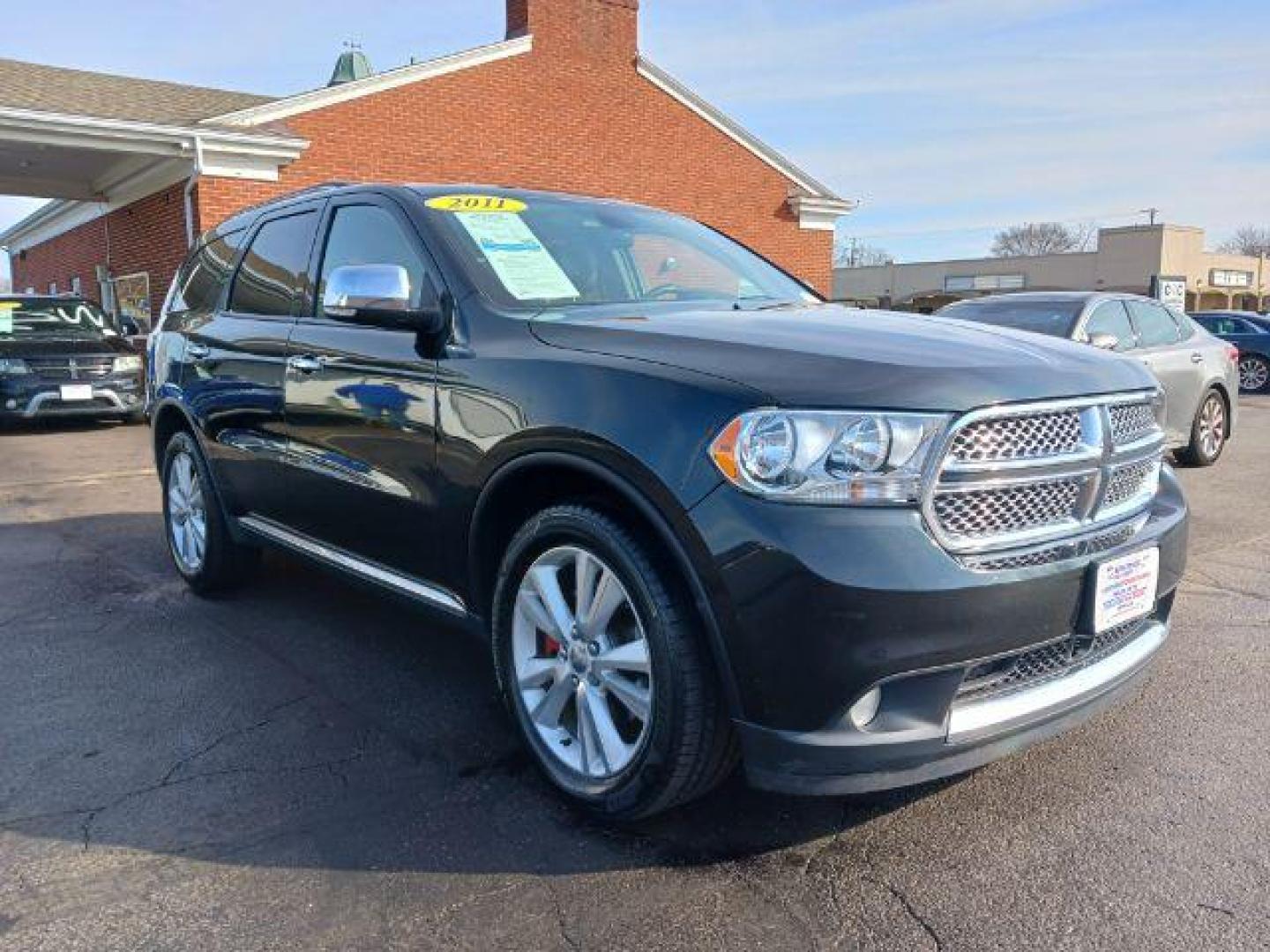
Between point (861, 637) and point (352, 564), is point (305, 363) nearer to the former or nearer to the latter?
point (352, 564)

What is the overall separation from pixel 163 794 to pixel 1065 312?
738 centimetres

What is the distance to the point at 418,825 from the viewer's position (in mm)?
2844

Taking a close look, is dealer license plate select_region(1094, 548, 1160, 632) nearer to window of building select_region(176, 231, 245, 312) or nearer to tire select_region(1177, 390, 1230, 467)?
window of building select_region(176, 231, 245, 312)

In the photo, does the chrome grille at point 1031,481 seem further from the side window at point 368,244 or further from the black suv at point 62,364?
the black suv at point 62,364

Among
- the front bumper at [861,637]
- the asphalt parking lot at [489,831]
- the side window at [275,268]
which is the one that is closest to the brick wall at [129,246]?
the side window at [275,268]

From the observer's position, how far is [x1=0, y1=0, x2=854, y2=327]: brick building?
520 inches

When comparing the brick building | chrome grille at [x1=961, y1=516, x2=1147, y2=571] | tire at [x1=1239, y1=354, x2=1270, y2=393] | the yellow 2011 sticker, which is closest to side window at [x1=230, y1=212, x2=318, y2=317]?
the yellow 2011 sticker

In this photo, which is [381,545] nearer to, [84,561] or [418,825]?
[418,825]

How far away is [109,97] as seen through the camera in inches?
557

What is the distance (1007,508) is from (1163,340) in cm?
748

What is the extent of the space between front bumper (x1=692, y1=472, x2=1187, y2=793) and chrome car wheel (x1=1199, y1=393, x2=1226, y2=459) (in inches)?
311

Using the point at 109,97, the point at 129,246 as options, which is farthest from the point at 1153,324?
the point at 129,246

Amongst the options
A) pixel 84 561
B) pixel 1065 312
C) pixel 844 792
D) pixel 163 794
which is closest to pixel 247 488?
pixel 163 794

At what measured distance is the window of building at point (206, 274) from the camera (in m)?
4.95
